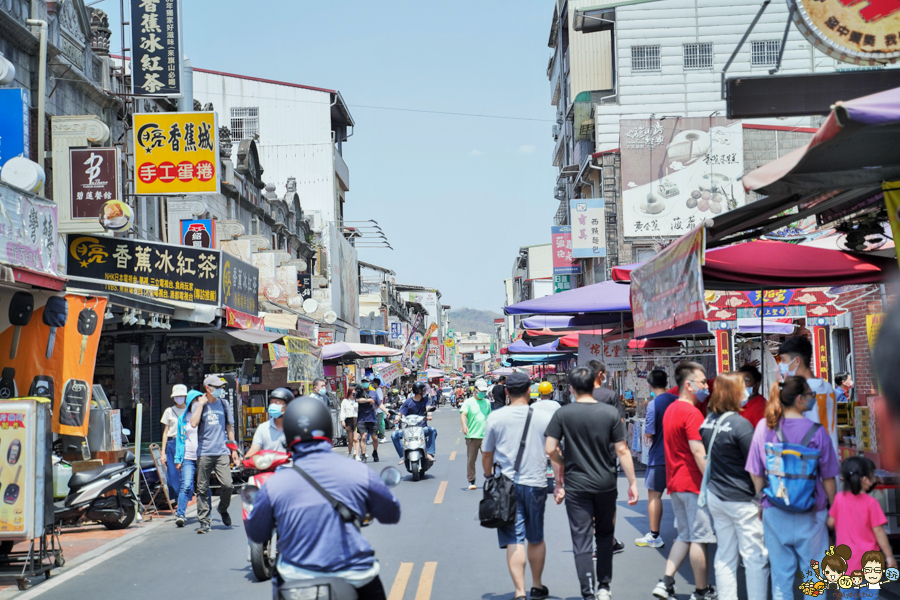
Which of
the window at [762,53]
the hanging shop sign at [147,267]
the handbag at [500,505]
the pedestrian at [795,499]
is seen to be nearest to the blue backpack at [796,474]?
the pedestrian at [795,499]

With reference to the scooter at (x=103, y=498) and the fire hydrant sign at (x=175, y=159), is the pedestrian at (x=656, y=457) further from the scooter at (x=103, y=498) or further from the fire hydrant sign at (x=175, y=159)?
the fire hydrant sign at (x=175, y=159)

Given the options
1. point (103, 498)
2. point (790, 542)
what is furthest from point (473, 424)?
point (790, 542)

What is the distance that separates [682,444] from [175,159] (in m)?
14.2

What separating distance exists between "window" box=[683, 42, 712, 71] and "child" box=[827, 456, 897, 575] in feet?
129

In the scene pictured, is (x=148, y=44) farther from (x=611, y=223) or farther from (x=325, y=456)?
(x=611, y=223)

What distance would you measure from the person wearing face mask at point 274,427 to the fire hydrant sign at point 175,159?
971 centimetres

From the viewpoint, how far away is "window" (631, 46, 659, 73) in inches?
1713

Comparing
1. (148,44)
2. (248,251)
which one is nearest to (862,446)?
(148,44)

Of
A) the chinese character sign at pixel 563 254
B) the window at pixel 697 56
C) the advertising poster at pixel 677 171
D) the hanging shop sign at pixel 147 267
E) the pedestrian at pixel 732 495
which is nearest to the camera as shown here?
the pedestrian at pixel 732 495

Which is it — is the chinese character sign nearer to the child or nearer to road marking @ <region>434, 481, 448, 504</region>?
road marking @ <region>434, 481, 448, 504</region>

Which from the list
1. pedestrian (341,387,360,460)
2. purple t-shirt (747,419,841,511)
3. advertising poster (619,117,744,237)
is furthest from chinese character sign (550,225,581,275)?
purple t-shirt (747,419,841,511)

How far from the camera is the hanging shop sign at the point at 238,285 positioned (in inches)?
715

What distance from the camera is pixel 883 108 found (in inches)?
166

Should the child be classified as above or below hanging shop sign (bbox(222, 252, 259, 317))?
below
